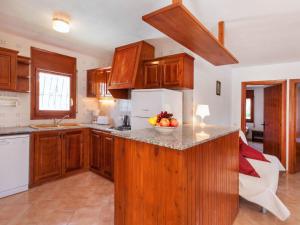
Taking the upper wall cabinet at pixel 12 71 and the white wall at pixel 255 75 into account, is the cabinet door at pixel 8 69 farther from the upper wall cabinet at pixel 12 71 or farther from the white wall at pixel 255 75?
the white wall at pixel 255 75

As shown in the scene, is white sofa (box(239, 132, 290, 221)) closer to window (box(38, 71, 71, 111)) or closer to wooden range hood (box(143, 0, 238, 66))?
wooden range hood (box(143, 0, 238, 66))

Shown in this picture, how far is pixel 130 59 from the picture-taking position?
126 inches

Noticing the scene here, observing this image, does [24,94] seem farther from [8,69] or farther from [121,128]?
[121,128]

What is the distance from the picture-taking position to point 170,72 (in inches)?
115

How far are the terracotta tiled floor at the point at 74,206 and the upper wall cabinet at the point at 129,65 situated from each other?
6.00 feet

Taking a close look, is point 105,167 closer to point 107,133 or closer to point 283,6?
point 107,133

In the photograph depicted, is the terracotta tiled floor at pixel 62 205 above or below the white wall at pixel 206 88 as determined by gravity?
below

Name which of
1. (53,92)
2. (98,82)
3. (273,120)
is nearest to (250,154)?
(273,120)

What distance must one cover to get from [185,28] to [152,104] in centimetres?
135

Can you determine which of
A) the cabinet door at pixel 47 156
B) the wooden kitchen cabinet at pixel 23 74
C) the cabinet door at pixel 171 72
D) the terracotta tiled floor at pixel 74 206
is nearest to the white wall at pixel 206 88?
the cabinet door at pixel 171 72

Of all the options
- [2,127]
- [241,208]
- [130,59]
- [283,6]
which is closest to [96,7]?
[130,59]

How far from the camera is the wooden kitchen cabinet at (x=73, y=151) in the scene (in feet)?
11.0

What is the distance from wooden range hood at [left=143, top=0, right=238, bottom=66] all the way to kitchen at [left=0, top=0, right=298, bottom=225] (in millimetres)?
11

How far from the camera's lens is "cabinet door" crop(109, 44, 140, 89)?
10.2 feet
